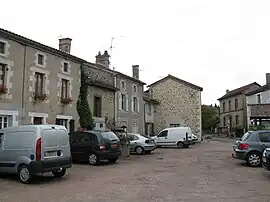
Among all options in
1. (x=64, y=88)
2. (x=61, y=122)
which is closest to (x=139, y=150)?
(x=61, y=122)

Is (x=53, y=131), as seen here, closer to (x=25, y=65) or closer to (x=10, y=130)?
(x=10, y=130)

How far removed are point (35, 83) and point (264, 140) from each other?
11499 mm

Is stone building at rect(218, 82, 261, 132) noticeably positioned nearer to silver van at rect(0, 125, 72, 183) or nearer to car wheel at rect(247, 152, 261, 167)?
car wheel at rect(247, 152, 261, 167)

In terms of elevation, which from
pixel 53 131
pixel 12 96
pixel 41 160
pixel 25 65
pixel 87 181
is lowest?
pixel 87 181

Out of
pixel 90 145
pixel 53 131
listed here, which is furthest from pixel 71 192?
pixel 90 145

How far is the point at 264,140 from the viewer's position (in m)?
13.3

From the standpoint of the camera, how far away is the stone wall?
37.6m

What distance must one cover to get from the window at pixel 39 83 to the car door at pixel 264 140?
11107 millimetres

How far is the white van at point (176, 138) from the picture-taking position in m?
27.8

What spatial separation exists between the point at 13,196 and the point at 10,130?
9.51ft

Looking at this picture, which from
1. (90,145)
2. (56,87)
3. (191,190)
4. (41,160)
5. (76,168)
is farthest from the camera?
(56,87)

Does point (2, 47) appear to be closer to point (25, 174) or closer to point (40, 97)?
point (40, 97)

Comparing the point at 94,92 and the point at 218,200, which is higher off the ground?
the point at 94,92

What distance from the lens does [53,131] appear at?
1000cm
